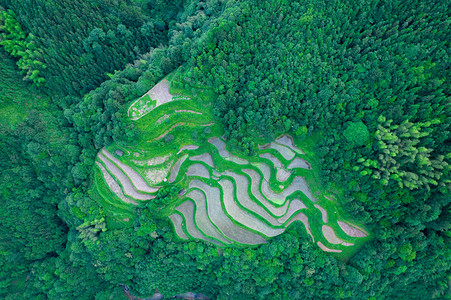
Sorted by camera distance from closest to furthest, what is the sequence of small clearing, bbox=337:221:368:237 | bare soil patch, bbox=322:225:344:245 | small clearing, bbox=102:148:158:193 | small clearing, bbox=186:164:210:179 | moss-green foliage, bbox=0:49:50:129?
1. small clearing, bbox=337:221:368:237
2. bare soil patch, bbox=322:225:344:245
3. small clearing, bbox=102:148:158:193
4. small clearing, bbox=186:164:210:179
5. moss-green foliage, bbox=0:49:50:129

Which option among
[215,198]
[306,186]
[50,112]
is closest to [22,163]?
[50,112]

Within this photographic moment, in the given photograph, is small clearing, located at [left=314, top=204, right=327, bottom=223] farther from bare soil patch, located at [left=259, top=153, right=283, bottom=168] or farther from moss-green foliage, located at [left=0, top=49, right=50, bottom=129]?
→ moss-green foliage, located at [left=0, top=49, right=50, bottom=129]

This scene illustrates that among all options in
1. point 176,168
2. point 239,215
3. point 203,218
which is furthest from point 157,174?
point 239,215

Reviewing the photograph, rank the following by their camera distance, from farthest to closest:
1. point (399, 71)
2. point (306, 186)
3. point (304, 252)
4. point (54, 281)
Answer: point (54, 281) < point (306, 186) < point (304, 252) < point (399, 71)

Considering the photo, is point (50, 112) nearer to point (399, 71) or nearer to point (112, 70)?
point (112, 70)

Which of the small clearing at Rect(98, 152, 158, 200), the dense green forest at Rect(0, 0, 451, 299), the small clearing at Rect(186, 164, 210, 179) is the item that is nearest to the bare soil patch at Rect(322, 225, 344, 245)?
the dense green forest at Rect(0, 0, 451, 299)

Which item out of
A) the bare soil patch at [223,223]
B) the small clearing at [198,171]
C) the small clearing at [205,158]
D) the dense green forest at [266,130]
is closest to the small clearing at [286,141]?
the dense green forest at [266,130]

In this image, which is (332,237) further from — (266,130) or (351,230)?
(266,130)

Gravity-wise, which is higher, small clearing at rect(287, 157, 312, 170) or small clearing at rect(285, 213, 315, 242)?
small clearing at rect(287, 157, 312, 170)
